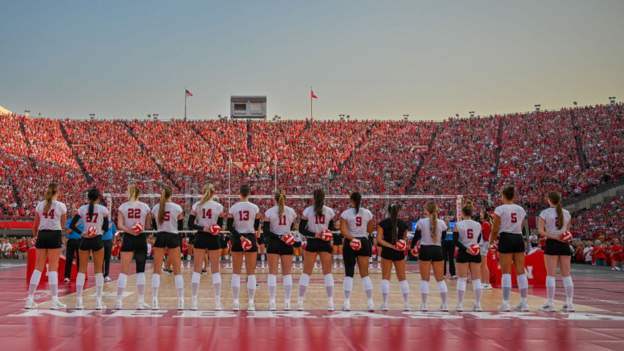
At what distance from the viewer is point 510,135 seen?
173 ft

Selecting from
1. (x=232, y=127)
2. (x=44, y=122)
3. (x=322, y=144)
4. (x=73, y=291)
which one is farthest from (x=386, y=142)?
(x=73, y=291)

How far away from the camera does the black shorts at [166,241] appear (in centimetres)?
1061

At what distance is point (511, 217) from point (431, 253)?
1645 millimetres

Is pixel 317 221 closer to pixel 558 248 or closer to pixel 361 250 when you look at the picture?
pixel 361 250

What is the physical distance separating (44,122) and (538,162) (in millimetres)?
46610

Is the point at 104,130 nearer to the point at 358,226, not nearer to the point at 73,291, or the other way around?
the point at 73,291

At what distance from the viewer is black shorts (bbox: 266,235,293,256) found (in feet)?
34.8

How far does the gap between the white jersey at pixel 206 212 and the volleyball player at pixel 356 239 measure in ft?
7.59

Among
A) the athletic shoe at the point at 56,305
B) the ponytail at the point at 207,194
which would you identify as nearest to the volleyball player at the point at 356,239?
the ponytail at the point at 207,194

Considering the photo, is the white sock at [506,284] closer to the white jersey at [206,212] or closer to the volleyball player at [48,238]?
the white jersey at [206,212]

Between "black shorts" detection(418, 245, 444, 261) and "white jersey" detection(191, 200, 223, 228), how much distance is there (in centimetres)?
Answer: 384

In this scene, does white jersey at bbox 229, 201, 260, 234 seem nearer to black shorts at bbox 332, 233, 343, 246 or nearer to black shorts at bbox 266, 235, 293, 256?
black shorts at bbox 266, 235, 293, 256

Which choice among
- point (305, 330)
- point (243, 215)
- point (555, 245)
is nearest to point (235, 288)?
point (243, 215)

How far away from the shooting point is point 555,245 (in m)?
10.9
